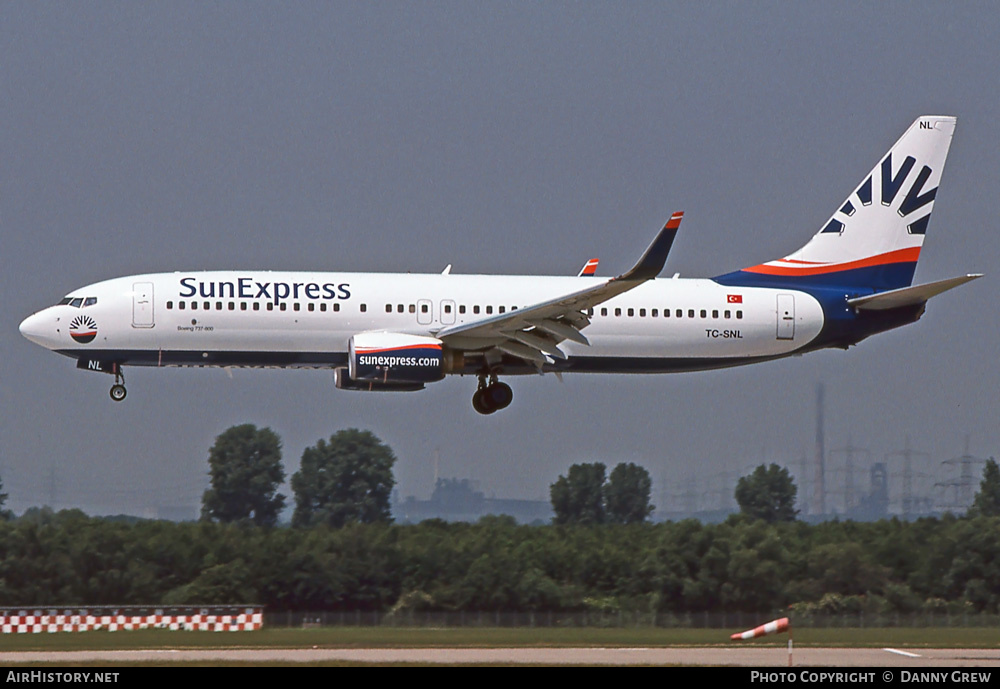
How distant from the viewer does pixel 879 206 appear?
48.3 meters

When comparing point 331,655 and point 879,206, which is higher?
point 879,206

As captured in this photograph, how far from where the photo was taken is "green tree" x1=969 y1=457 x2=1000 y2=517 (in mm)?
63375

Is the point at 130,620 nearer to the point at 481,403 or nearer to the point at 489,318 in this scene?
the point at 481,403

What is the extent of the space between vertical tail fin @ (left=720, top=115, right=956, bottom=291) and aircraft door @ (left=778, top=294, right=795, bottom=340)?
115cm

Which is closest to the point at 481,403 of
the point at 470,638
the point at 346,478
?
the point at 470,638

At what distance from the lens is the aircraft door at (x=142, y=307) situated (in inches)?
1609

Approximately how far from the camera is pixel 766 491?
75.7 metres

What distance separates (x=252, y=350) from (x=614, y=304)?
1049 centimetres

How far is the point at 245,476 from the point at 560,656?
172ft

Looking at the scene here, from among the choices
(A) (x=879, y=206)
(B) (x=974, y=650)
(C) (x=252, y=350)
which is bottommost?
(B) (x=974, y=650)

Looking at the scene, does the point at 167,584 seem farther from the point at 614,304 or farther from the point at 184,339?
the point at 614,304

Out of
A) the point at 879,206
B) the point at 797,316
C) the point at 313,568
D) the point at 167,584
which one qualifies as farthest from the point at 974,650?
the point at 167,584

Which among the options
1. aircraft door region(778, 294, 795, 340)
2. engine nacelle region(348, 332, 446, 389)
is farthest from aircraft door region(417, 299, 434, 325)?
aircraft door region(778, 294, 795, 340)

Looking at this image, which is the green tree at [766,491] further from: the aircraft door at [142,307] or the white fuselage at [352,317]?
the aircraft door at [142,307]
